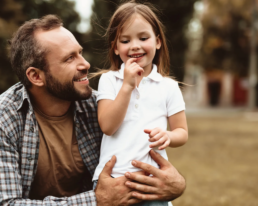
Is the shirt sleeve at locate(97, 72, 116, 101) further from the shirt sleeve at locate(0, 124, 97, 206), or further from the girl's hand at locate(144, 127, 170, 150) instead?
the shirt sleeve at locate(0, 124, 97, 206)

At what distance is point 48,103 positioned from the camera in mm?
2756

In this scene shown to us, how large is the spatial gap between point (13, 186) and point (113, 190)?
665 millimetres

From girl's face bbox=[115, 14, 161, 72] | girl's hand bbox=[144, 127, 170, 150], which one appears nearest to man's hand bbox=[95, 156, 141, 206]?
girl's hand bbox=[144, 127, 170, 150]

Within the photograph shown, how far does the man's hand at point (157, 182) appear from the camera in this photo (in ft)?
7.34

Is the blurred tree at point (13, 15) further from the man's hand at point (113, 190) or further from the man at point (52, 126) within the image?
the man's hand at point (113, 190)

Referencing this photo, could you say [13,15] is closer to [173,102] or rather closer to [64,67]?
[64,67]

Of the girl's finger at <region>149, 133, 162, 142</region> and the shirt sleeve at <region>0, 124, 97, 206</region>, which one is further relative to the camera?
the shirt sleeve at <region>0, 124, 97, 206</region>

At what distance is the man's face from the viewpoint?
2.64 metres

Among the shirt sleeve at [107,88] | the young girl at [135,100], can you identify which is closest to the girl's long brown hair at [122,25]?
the young girl at [135,100]

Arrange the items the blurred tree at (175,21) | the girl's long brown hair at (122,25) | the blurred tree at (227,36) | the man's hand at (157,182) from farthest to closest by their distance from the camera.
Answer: the blurred tree at (227,36) < the blurred tree at (175,21) < the girl's long brown hair at (122,25) < the man's hand at (157,182)

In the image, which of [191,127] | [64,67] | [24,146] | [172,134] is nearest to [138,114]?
[172,134]

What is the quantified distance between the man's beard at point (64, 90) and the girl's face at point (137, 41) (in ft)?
1.40

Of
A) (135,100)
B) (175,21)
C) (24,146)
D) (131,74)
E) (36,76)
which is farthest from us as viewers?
(175,21)

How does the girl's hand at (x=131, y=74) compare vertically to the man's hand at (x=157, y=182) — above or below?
above
